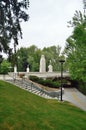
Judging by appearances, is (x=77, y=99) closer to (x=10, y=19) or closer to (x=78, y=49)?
(x=78, y=49)

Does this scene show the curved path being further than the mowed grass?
Yes

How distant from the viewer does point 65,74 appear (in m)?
53.2

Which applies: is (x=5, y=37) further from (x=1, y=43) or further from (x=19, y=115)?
(x=19, y=115)

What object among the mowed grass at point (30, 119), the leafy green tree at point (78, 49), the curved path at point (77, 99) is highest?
the leafy green tree at point (78, 49)

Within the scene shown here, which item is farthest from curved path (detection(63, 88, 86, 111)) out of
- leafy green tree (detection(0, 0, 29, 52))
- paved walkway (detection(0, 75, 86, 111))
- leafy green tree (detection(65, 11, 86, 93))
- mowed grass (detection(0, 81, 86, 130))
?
leafy green tree (detection(0, 0, 29, 52))

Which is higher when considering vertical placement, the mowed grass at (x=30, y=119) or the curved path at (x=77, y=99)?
the mowed grass at (x=30, y=119)

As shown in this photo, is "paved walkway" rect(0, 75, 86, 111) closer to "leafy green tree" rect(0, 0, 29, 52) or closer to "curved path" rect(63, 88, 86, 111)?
"curved path" rect(63, 88, 86, 111)

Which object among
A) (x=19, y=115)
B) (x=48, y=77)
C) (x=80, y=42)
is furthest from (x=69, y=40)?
(x=48, y=77)

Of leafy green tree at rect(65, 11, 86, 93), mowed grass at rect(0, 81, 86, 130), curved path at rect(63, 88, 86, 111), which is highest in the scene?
leafy green tree at rect(65, 11, 86, 93)

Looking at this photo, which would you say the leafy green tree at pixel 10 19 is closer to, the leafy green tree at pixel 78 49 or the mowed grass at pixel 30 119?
the mowed grass at pixel 30 119

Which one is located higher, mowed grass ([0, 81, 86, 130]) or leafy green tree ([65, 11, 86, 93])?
leafy green tree ([65, 11, 86, 93])

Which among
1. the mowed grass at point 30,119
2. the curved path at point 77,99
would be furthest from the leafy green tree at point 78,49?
the mowed grass at point 30,119

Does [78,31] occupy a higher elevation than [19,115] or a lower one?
higher

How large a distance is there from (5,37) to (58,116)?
5.81 m
